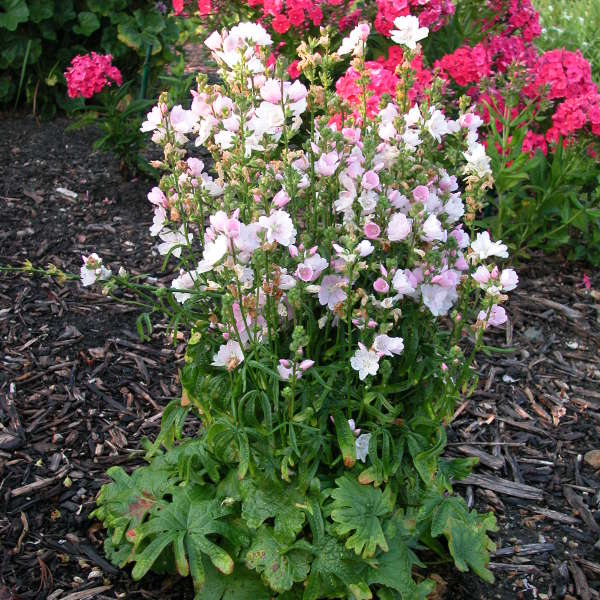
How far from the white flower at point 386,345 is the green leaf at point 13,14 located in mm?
3954

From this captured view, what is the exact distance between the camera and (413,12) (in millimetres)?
4223

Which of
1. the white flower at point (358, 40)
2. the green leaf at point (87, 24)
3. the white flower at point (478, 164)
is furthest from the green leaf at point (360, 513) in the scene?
the green leaf at point (87, 24)

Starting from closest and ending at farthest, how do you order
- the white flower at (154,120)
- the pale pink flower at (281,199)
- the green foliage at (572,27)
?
the pale pink flower at (281,199) → the white flower at (154,120) → the green foliage at (572,27)

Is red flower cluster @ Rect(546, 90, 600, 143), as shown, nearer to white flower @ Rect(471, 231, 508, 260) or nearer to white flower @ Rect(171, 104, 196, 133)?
white flower @ Rect(471, 231, 508, 260)

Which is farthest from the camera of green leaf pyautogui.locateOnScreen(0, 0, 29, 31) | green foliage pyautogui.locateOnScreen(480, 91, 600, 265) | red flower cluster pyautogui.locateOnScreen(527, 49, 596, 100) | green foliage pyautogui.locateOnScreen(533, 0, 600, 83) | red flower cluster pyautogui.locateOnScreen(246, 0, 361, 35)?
green foliage pyautogui.locateOnScreen(533, 0, 600, 83)

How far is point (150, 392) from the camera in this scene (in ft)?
10.1

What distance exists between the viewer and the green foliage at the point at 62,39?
493 cm

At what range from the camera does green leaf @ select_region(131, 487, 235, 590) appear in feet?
6.76

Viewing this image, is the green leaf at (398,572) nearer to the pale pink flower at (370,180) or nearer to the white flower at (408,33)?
the pale pink flower at (370,180)

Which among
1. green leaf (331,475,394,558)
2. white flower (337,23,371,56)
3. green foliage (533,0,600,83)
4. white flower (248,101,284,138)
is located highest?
white flower (337,23,371,56)

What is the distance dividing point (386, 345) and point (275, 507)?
56 centimetres

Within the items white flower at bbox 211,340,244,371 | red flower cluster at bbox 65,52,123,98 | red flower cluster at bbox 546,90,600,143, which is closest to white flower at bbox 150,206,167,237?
white flower at bbox 211,340,244,371

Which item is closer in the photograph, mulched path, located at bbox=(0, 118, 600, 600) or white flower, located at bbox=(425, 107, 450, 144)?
white flower, located at bbox=(425, 107, 450, 144)

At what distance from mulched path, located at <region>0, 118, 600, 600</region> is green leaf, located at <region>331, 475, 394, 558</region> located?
464 millimetres
